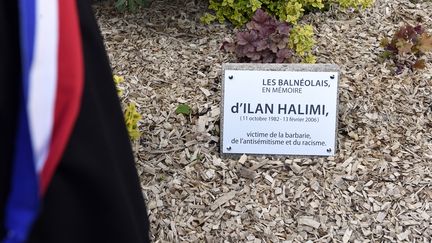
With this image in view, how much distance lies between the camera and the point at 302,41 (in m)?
3.54

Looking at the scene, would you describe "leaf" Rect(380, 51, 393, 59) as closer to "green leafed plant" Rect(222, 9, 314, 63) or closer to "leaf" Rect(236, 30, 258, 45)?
"green leafed plant" Rect(222, 9, 314, 63)

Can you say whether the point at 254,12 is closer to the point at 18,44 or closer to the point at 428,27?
the point at 428,27

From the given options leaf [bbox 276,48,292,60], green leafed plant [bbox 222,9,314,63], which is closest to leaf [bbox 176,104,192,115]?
green leafed plant [bbox 222,9,314,63]

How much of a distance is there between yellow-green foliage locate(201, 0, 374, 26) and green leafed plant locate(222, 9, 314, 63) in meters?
0.20

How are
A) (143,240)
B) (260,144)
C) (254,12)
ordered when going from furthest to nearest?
1. (254,12)
2. (260,144)
3. (143,240)

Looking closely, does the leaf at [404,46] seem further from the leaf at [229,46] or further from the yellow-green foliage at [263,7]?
the leaf at [229,46]

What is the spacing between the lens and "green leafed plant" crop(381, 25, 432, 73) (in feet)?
11.8

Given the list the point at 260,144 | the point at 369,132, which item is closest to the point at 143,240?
the point at 260,144

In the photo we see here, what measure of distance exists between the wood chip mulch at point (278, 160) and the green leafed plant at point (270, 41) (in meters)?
0.17

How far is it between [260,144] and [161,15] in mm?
1230

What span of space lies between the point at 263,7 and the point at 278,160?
1.12 metres

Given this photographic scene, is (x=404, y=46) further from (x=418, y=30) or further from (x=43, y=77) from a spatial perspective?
(x=43, y=77)

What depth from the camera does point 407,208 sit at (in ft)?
9.79

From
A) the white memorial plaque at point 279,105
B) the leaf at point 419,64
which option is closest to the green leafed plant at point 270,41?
the white memorial plaque at point 279,105
